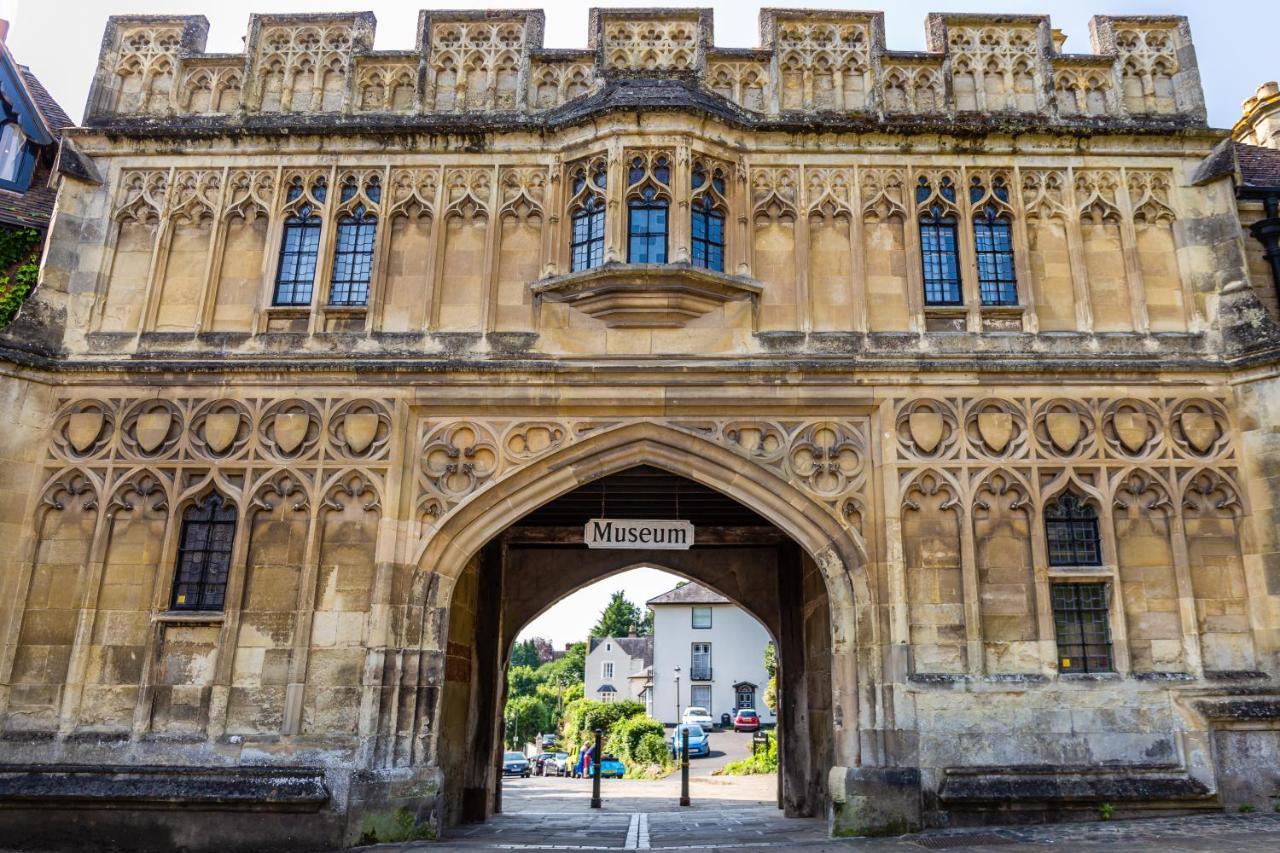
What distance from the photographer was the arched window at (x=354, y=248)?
11555 millimetres

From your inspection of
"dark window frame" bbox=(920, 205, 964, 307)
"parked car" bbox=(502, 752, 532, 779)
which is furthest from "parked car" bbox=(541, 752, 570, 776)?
"dark window frame" bbox=(920, 205, 964, 307)

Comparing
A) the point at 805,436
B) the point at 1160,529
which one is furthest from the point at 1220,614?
the point at 805,436

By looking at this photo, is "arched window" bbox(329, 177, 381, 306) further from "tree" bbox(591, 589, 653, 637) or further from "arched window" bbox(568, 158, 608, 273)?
"tree" bbox(591, 589, 653, 637)

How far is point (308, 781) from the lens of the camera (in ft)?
31.0

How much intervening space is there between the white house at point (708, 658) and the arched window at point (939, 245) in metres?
46.8

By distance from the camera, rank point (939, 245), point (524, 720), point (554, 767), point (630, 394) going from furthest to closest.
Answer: point (524, 720) → point (554, 767) → point (939, 245) → point (630, 394)

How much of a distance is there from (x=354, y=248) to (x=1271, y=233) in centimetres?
1200

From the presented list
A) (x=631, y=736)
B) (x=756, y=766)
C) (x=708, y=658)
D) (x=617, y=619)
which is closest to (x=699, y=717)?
(x=708, y=658)

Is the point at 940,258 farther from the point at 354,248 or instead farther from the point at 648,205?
the point at 354,248

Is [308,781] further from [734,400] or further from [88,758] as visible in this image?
[734,400]

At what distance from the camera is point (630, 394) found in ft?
35.8

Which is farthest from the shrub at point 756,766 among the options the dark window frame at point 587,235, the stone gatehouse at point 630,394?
the dark window frame at point 587,235

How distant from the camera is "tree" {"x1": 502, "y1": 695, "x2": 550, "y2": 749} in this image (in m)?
63.8

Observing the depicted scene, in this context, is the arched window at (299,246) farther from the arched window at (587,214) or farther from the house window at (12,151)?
the house window at (12,151)
